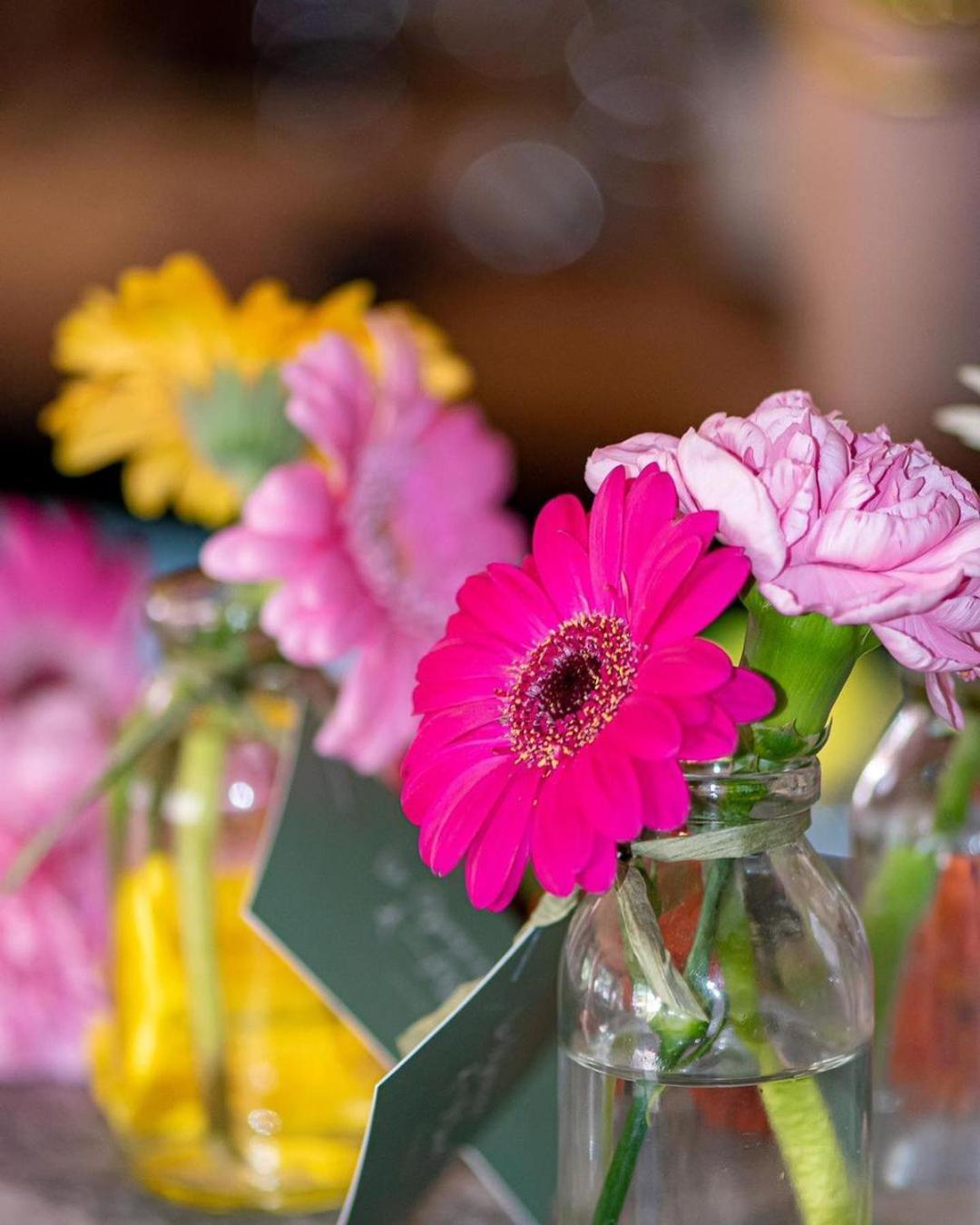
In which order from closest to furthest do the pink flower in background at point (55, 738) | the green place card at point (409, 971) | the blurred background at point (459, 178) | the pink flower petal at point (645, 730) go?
the pink flower petal at point (645, 730)
the green place card at point (409, 971)
the pink flower in background at point (55, 738)
the blurred background at point (459, 178)

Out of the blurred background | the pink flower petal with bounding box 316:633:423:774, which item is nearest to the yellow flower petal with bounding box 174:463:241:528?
the pink flower petal with bounding box 316:633:423:774

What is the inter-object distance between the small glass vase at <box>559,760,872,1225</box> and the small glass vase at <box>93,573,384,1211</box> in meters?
0.20

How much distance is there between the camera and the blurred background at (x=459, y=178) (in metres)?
3.31

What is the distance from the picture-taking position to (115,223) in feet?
10.9

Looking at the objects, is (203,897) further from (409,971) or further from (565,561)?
(565,561)

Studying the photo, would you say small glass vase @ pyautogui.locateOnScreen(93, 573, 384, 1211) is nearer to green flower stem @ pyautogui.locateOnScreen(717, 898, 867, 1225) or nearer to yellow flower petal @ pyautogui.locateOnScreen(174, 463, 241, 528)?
yellow flower petal @ pyautogui.locateOnScreen(174, 463, 241, 528)

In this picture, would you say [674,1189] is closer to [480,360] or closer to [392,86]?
[480,360]

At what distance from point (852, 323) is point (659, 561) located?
2.35 m

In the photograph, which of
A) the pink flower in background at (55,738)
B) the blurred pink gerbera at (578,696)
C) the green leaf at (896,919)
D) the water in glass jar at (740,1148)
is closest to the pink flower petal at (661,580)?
the blurred pink gerbera at (578,696)

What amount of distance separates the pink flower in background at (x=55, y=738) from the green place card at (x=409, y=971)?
0.51ft

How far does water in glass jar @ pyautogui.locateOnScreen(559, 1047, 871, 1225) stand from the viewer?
1.22ft

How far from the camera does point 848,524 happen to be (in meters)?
0.33

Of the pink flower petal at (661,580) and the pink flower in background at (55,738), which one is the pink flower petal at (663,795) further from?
the pink flower in background at (55,738)

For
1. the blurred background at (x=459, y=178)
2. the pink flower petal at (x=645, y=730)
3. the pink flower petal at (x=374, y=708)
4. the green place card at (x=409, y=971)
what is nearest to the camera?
the pink flower petal at (x=645, y=730)
